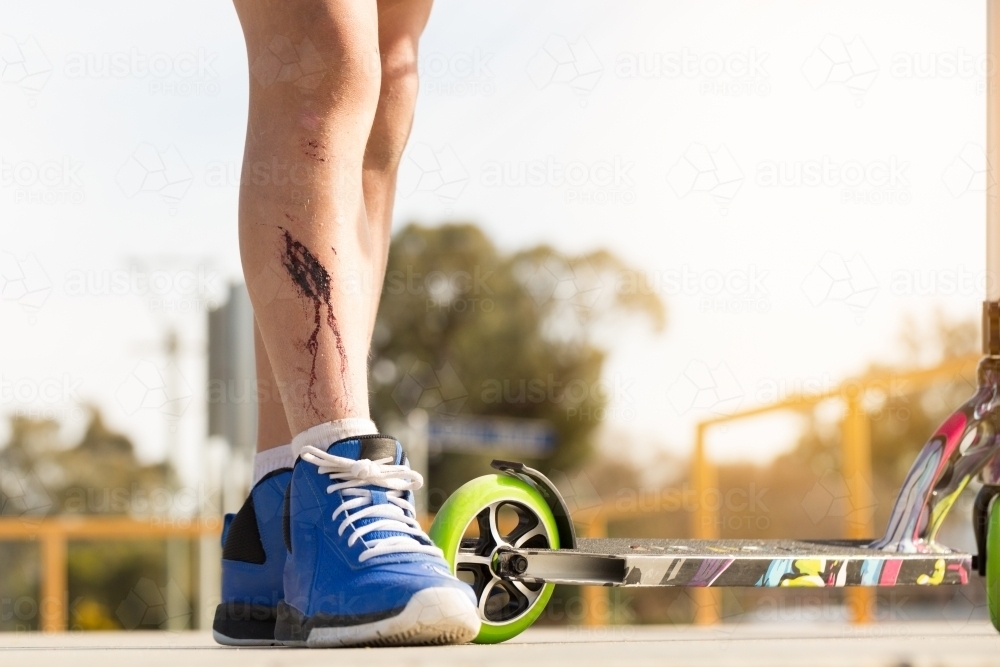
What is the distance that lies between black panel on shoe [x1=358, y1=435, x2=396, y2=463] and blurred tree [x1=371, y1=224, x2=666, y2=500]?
77.3 feet

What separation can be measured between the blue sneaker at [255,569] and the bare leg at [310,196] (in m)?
0.19

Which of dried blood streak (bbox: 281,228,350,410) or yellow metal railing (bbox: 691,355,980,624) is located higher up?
dried blood streak (bbox: 281,228,350,410)

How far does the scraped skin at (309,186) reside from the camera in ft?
3.82

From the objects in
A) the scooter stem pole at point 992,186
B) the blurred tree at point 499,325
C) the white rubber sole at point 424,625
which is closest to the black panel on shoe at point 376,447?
the white rubber sole at point 424,625

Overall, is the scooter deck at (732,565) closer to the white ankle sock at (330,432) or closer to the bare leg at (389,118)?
the white ankle sock at (330,432)

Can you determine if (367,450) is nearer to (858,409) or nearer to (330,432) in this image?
(330,432)

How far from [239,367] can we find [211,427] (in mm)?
412

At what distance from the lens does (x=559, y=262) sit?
28.5 meters

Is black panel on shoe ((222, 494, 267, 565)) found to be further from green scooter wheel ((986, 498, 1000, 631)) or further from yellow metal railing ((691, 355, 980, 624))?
yellow metal railing ((691, 355, 980, 624))

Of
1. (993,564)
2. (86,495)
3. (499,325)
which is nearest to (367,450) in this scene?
(993,564)

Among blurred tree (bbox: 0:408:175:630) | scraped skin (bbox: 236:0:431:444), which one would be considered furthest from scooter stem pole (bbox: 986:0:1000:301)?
blurred tree (bbox: 0:408:175:630)

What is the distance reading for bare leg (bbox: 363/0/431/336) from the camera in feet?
5.00

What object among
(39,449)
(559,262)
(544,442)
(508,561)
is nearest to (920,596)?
(544,442)

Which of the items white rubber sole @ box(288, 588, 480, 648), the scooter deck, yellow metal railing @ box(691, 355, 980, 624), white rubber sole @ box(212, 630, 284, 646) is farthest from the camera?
yellow metal railing @ box(691, 355, 980, 624)
